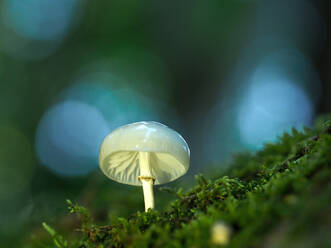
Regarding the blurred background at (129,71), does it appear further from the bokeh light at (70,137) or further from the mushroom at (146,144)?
the mushroom at (146,144)

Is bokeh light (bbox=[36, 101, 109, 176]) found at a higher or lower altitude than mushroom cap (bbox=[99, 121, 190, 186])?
higher

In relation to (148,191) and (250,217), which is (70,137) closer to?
(148,191)

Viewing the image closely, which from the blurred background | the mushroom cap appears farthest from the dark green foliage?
the blurred background

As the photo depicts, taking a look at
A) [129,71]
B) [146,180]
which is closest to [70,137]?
[129,71]

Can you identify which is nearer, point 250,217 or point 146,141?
point 250,217

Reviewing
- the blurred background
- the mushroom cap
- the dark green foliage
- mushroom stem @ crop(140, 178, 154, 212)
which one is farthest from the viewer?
the blurred background

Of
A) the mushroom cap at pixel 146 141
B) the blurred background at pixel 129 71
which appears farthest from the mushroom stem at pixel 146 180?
the blurred background at pixel 129 71

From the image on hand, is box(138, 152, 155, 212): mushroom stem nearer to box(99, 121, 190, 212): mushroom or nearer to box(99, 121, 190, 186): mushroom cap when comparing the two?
box(99, 121, 190, 212): mushroom

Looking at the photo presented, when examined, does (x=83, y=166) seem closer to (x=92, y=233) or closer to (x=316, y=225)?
(x=92, y=233)
